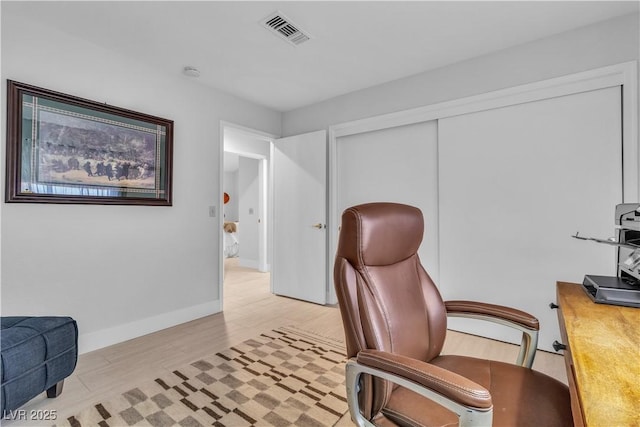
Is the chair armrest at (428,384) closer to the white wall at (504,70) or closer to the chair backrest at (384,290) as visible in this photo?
the chair backrest at (384,290)

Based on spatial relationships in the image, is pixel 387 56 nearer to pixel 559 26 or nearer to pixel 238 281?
pixel 559 26

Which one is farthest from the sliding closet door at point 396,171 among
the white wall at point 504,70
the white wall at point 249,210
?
the white wall at point 249,210

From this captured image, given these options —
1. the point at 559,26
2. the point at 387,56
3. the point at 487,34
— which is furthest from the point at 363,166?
the point at 559,26

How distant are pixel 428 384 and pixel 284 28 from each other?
237 centimetres

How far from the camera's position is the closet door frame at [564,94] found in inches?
78.7

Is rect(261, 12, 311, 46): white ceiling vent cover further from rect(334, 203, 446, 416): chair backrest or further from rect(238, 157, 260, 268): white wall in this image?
rect(238, 157, 260, 268): white wall

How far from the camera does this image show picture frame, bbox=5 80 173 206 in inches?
78.4

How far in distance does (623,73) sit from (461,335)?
90.6 inches

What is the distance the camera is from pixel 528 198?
2385mm

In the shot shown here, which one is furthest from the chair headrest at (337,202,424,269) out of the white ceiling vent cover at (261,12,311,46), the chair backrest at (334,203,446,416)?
the white ceiling vent cover at (261,12,311,46)

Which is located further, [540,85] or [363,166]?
[363,166]

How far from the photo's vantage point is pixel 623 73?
6.67 feet

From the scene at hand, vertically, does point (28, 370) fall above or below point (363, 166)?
below

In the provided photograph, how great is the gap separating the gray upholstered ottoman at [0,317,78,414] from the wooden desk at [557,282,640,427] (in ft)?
7.13
